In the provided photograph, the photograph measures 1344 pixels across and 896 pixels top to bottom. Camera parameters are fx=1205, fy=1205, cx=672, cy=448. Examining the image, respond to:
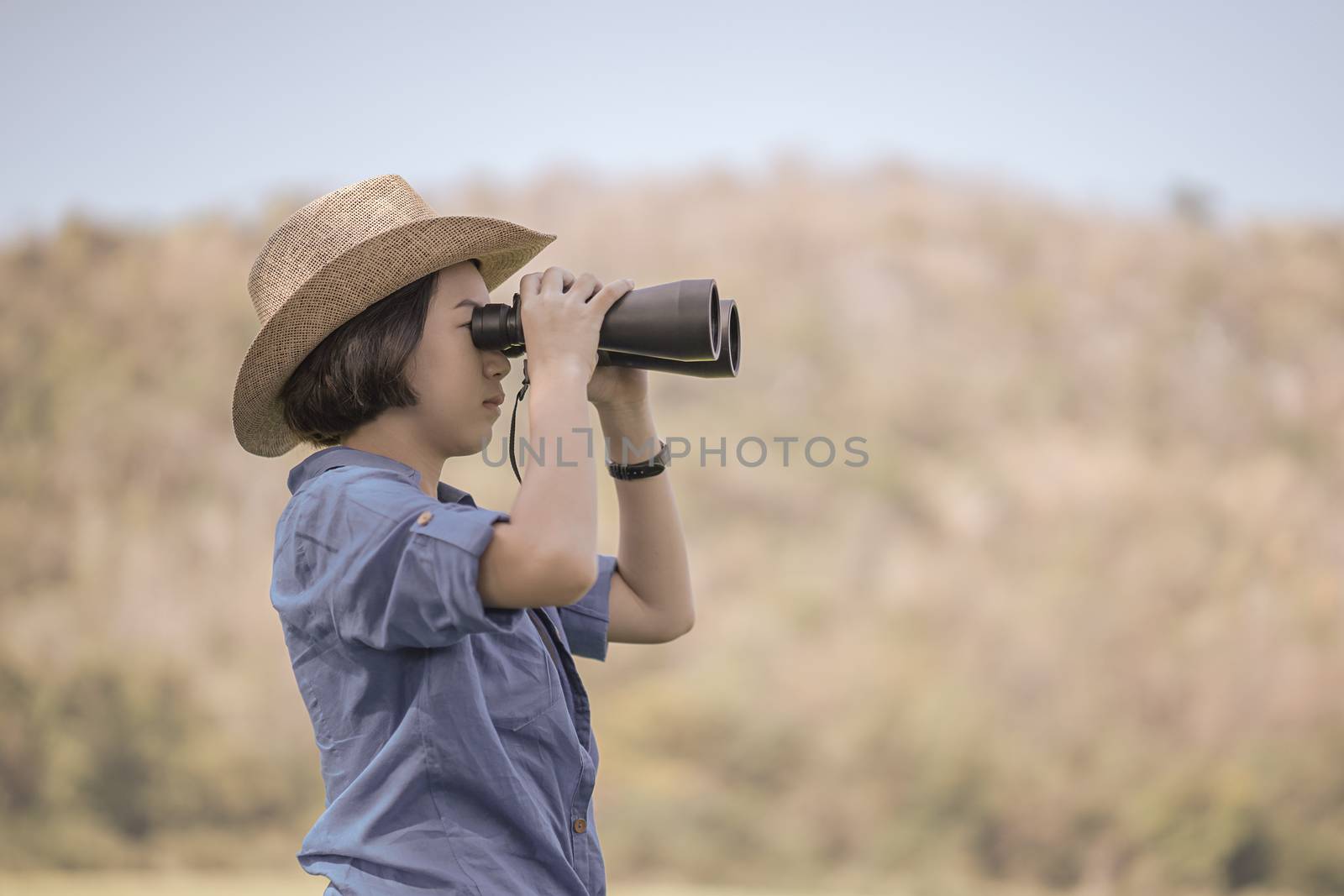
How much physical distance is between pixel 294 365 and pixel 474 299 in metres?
0.22

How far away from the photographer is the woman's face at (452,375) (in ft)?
4.35

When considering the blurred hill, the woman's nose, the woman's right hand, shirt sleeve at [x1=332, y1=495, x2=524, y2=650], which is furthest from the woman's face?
the blurred hill

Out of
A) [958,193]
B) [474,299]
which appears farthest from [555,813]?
[958,193]

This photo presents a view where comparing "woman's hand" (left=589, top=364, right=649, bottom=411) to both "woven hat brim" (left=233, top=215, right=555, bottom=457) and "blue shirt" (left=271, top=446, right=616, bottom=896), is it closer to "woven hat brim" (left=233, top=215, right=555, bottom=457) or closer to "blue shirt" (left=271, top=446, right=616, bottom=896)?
"woven hat brim" (left=233, top=215, right=555, bottom=457)

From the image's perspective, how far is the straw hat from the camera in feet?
4.28

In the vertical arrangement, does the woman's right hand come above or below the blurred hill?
above

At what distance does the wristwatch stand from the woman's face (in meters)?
0.28

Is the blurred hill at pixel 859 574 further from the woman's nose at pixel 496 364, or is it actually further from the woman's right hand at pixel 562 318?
the woman's right hand at pixel 562 318

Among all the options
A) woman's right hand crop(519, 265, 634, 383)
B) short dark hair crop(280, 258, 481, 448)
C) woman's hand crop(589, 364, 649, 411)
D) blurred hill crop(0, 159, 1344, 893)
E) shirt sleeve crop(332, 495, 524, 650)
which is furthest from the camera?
blurred hill crop(0, 159, 1344, 893)

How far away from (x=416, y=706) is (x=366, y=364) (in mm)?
386

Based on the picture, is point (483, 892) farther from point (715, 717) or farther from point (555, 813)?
point (715, 717)

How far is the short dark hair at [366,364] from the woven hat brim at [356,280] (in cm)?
2

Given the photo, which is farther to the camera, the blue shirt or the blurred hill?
the blurred hill

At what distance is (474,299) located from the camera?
4.54ft
